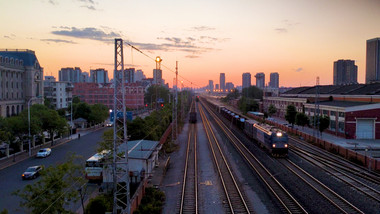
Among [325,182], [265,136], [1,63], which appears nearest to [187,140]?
[265,136]

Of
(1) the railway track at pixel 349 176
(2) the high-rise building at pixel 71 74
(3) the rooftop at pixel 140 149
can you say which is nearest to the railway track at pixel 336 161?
(1) the railway track at pixel 349 176

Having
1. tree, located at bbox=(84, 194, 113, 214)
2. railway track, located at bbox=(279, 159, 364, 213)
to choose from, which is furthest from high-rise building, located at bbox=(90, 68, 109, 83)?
tree, located at bbox=(84, 194, 113, 214)

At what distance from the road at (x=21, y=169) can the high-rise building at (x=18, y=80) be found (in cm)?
2257

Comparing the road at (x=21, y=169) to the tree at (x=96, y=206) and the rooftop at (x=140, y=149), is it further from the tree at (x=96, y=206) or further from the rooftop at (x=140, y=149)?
the rooftop at (x=140, y=149)

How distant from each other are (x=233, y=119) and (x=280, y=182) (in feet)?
125

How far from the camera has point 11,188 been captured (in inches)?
789

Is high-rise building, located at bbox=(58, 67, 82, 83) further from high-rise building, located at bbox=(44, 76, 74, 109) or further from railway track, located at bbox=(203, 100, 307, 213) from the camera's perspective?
railway track, located at bbox=(203, 100, 307, 213)

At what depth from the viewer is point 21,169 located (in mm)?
25438

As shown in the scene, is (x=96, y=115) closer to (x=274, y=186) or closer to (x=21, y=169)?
(x=21, y=169)

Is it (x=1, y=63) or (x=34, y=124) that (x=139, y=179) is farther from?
(x=1, y=63)

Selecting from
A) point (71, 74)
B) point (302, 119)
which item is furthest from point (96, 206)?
point (71, 74)

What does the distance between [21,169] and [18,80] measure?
132 ft

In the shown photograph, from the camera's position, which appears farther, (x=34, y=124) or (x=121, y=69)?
(x=34, y=124)

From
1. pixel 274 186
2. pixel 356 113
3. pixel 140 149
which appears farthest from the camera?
pixel 356 113
